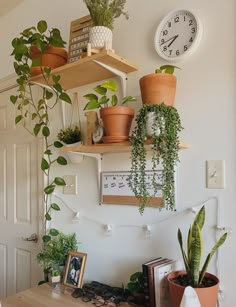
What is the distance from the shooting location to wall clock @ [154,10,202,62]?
1.32 metres

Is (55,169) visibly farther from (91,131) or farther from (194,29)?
(194,29)

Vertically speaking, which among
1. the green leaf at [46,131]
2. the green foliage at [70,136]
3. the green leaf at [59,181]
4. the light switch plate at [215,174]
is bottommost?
the green leaf at [59,181]

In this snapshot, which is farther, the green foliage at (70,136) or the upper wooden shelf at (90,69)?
the green foliage at (70,136)

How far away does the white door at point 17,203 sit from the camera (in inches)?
81.3

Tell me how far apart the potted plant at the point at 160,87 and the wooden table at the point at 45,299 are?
979 millimetres

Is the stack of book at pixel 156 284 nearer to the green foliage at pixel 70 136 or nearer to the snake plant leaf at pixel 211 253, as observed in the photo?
the snake plant leaf at pixel 211 253

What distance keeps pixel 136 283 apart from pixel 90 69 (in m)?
1.07

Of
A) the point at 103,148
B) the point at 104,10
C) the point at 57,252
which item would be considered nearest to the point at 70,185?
the point at 57,252

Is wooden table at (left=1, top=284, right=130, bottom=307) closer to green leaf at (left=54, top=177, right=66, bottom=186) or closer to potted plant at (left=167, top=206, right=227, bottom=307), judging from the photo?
potted plant at (left=167, top=206, right=227, bottom=307)

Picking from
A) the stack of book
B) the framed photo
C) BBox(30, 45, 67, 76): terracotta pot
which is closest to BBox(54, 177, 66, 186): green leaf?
the framed photo

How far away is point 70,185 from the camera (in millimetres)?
1803

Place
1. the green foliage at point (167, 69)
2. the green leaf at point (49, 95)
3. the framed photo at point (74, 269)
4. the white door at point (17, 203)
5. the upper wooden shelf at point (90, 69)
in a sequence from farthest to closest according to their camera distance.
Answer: the white door at point (17, 203) < the green leaf at point (49, 95) < the framed photo at point (74, 269) < the upper wooden shelf at point (90, 69) < the green foliage at point (167, 69)

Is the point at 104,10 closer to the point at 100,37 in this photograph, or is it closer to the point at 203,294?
the point at 100,37

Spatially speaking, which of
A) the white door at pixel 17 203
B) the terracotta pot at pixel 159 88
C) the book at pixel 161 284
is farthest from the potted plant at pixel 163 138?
the white door at pixel 17 203
